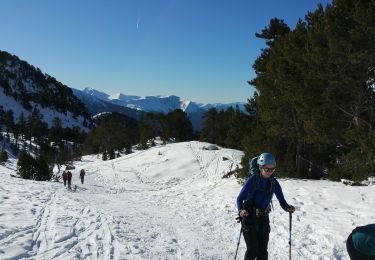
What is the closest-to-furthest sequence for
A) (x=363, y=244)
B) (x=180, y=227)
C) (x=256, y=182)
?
(x=363, y=244) < (x=256, y=182) < (x=180, y=227)

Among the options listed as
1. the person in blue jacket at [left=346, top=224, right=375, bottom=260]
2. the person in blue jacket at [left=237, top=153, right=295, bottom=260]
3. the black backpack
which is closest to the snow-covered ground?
the person in blue jacket at [left=237, top=153, right=295, bottom=260]

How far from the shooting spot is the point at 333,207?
1517 cm

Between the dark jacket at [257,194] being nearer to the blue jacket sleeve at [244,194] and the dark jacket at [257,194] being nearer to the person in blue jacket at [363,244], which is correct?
the blue jacket sleeve at [244,194]

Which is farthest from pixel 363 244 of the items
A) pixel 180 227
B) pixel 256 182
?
pixel 180 227

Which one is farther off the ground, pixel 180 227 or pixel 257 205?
pixel 257 205

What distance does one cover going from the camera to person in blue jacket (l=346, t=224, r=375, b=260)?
4184 millimetres

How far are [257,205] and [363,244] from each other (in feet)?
9.13

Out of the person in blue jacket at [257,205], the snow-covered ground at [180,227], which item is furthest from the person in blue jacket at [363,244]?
the snow-covered ground at [180,227]

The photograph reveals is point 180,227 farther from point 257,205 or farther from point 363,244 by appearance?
point 363,244

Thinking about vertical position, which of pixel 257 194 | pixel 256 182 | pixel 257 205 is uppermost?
pixel 256 182

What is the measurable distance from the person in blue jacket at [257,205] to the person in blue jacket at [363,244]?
247cm

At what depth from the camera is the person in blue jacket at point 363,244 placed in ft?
13.7

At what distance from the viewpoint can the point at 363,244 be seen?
13.9 feet

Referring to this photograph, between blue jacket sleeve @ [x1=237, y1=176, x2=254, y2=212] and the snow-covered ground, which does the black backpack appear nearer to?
blue jacket sleeve @ [x1=237, y1=176, x2=254, y2=212]
